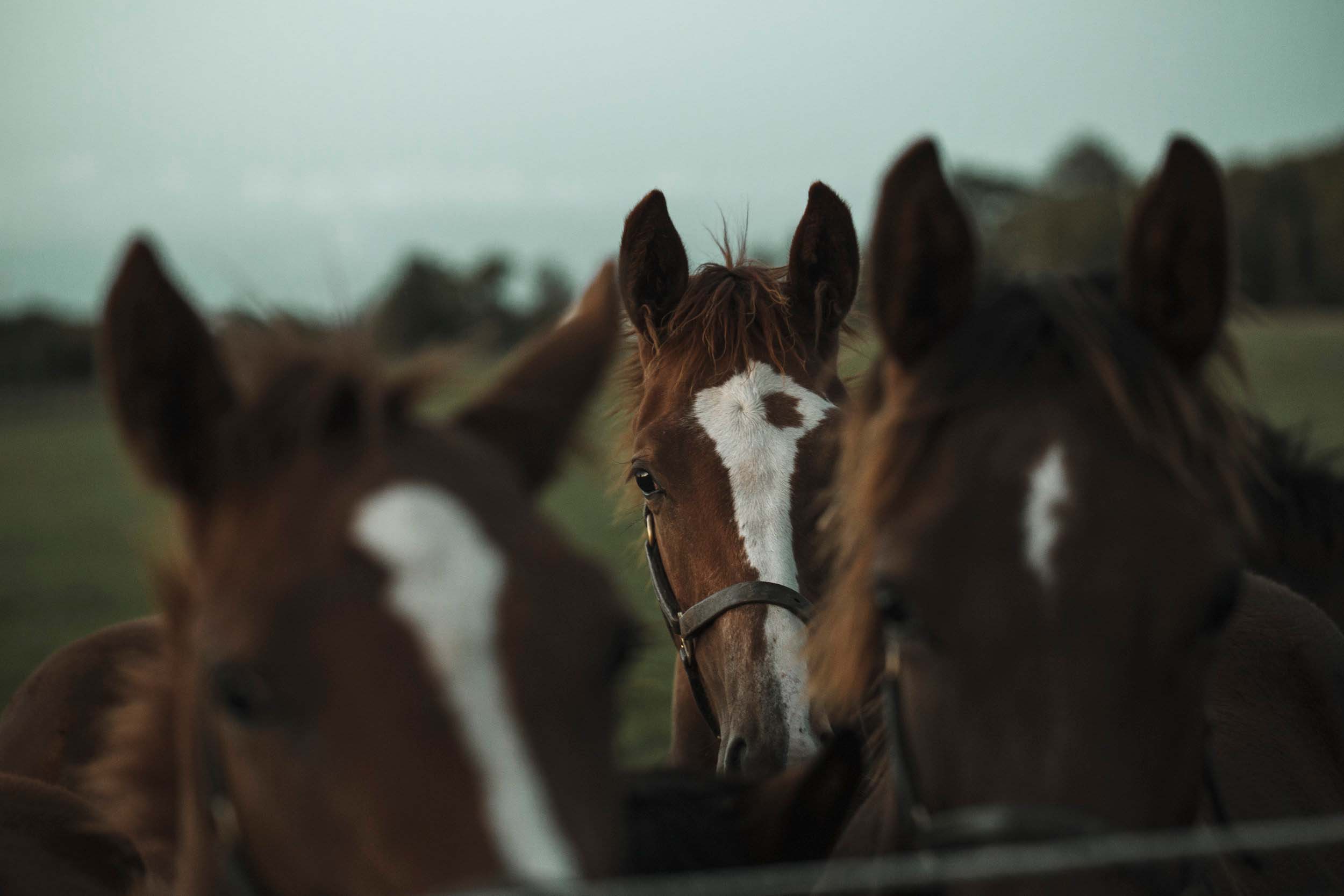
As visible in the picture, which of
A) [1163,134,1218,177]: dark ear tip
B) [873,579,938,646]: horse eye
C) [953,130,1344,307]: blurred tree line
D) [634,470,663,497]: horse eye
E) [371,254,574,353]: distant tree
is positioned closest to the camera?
[873,579,938,646]: horse eye

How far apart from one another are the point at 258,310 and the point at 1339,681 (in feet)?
10.8

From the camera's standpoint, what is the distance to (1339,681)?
3.08 meters

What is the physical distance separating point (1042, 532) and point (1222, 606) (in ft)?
1.13

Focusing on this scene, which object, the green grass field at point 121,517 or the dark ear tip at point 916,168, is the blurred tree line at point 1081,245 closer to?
the green grass field at point 121,517

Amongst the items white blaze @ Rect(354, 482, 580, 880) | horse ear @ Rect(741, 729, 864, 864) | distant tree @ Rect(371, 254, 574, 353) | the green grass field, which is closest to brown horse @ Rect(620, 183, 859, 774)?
the green grass field

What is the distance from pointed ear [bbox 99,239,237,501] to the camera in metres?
1.55

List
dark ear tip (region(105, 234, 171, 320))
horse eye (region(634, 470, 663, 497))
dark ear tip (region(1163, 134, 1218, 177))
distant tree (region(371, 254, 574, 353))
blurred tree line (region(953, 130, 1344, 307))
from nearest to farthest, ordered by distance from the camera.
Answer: dark ear tip (region(105, 234, 171, 320)), dark ear tip (region(1163, 134, 1218, 177)), horse eye (region(634, 470, 663, 497)), distant tree (region(371, 254, 574, 353)), blurred tree line (region(953, 130, 1344, 307))

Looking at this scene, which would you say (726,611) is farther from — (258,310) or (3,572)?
(3,572)

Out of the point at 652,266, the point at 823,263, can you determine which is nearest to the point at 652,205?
the point at 652,266

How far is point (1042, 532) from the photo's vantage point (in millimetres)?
1569

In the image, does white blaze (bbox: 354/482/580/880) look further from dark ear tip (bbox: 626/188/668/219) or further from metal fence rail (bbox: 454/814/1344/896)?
dark ear tip (bbox: 626/188/668/219)

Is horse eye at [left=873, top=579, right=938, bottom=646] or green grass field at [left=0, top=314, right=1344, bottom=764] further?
green grass field at [left=0, top=314, right=1344, bottom=764]

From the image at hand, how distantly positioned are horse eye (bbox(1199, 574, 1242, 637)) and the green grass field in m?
0.61

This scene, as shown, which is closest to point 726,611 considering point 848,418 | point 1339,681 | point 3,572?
point 848,418
